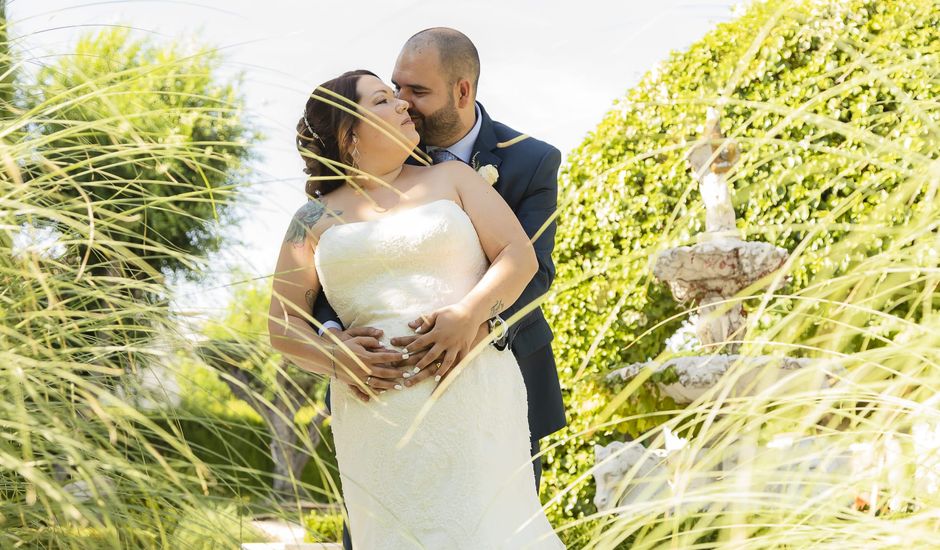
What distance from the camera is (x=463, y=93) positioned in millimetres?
3100

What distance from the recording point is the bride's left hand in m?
2.45

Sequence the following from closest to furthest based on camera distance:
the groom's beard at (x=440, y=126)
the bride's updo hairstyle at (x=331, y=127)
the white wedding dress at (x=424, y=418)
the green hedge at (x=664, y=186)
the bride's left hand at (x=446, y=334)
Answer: the bride's left hand at (x=446, y=334) < the white wedding dress at (x=424, y=418) < the bride's updo hairstyle at (x=331, y=127) < the groom's beard at (x=440, y=126) < the green hedge at (x=664, y=186)

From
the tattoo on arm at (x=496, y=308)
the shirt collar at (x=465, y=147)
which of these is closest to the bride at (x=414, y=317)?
the tattoo on arm at (x=496, y=308)

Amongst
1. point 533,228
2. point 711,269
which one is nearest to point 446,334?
point 533,228

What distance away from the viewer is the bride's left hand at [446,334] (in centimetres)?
245

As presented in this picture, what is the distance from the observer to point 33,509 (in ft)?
4.26

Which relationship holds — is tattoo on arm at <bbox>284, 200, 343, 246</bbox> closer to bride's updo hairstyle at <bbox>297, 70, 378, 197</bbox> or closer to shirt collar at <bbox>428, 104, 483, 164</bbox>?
bride's updo hairstyle at <bbox>297, 70, 378, 197</bbox>

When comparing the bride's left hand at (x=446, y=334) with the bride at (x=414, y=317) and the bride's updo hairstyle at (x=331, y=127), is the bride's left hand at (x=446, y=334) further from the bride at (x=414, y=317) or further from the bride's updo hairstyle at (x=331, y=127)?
the bride's updo hairstyle at (x=331, y=127)

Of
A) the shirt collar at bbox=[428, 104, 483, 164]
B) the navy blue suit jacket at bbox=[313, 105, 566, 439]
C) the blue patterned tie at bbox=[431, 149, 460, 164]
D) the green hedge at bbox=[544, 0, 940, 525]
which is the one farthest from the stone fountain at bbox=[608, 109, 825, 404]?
the blue patterned tie at bbox=[431, 149, 460, 164]

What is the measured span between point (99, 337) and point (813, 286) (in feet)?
3.96

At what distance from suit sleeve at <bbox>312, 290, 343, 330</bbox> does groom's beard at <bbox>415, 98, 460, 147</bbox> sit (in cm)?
59

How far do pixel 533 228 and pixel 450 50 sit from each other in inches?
24.1

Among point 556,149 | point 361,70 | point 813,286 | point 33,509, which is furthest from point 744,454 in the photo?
point 556,149

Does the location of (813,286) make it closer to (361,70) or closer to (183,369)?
(183,369)
